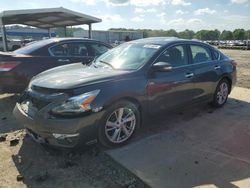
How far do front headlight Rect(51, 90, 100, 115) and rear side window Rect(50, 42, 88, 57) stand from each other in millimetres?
3514

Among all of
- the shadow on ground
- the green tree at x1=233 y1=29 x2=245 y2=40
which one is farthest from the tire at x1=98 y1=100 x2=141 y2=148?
the green tree at x1=233 y1=29 x2=245 y2=40

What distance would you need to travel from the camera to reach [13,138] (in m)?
4.77

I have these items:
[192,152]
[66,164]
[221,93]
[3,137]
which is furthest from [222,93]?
[3,137]

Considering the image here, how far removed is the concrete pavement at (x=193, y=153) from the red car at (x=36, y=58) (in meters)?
2.38

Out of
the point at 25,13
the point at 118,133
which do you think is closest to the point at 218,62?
the point at 118,133

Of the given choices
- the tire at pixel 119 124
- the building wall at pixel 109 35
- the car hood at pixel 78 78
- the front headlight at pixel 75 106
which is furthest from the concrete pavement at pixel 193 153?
the building wall at pixel 109 35

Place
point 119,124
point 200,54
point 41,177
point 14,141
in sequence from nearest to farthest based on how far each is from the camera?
point 41,177
point 119,124
point 14,141
point 200,54

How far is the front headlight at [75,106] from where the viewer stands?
145 inches

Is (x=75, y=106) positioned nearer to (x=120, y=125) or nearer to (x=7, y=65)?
(x=120, y=125)

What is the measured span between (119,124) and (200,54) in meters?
2.58

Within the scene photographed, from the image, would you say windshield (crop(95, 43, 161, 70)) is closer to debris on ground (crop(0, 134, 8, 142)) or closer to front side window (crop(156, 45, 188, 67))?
front side window (crop(156, 45, 188, 67))

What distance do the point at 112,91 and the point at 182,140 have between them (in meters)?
1.45

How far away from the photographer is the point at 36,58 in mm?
6652

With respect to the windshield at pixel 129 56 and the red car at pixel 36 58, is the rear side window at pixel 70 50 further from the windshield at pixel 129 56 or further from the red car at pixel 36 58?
the windshield at pixel 129 56
